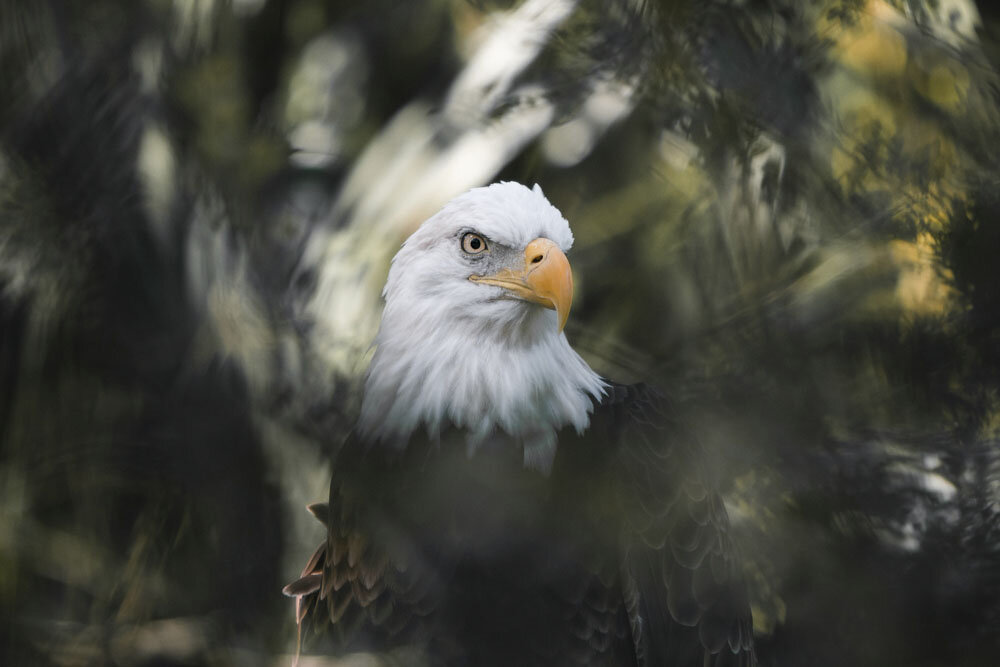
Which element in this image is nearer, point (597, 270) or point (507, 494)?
point (507, 494)

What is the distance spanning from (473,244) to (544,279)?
0.33 ft

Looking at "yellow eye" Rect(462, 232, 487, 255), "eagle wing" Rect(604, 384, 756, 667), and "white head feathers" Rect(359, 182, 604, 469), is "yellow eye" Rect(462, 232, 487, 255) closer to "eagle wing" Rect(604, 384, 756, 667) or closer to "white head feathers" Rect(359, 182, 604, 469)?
"white head feathers" Rect(359, 182, 604, 469)

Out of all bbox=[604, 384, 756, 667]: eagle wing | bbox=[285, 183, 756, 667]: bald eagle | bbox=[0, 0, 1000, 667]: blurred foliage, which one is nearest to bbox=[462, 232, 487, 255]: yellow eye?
bbox=[285, 183, 756, 667]: bald eagle

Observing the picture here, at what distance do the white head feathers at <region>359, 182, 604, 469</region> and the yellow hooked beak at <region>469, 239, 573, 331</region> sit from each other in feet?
0.07

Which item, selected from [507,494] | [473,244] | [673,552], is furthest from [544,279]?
[673,552]

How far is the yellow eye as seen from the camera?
82cm

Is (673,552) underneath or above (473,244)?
underneath

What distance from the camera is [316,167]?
0.88 m

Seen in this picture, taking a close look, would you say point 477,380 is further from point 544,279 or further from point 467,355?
point 544,279

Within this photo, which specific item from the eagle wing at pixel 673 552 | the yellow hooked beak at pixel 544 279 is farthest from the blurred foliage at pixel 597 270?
the yellow hooked beak at pixel 544 279

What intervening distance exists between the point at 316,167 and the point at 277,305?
0.19 metres

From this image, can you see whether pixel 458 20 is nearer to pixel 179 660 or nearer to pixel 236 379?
pixel 236 379

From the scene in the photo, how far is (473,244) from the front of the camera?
0.83 meters

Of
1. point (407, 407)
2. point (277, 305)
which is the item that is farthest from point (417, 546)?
point (277, 305)
